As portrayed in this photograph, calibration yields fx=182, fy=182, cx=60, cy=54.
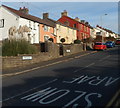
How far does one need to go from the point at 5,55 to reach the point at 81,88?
995 cm

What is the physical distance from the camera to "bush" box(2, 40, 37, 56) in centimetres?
1620

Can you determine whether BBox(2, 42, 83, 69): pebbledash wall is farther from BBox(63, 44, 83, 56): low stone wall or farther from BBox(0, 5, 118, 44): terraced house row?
BBox(0, 5, 118, 44): terraced house row

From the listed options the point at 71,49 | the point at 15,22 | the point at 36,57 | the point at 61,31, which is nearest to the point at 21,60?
the point at 36,57

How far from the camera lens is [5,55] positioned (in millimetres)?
15906

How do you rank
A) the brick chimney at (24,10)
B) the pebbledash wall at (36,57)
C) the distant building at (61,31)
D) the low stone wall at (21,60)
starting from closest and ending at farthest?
the low stone wall at (21,60), the pebbledash wall at (36,57), the brick chimney at (24,10), the distant building at (61,31)

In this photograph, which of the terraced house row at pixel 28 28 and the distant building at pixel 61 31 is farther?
the distant building at pixel 61 31


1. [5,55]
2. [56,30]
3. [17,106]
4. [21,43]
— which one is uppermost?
[56,30]

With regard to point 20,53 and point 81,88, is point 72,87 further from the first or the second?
point 20,53

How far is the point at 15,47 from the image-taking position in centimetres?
1666

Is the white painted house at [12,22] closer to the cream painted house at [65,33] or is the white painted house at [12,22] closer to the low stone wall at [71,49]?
the low stone wall at [71,49]

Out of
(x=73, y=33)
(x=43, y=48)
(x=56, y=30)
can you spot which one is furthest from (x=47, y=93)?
(x=73, y=33)

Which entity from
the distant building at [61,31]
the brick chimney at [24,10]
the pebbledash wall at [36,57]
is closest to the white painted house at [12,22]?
the brick chimney at [24,10]

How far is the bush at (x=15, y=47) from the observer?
16203 mm

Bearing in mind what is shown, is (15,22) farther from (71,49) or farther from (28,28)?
(28,28)
